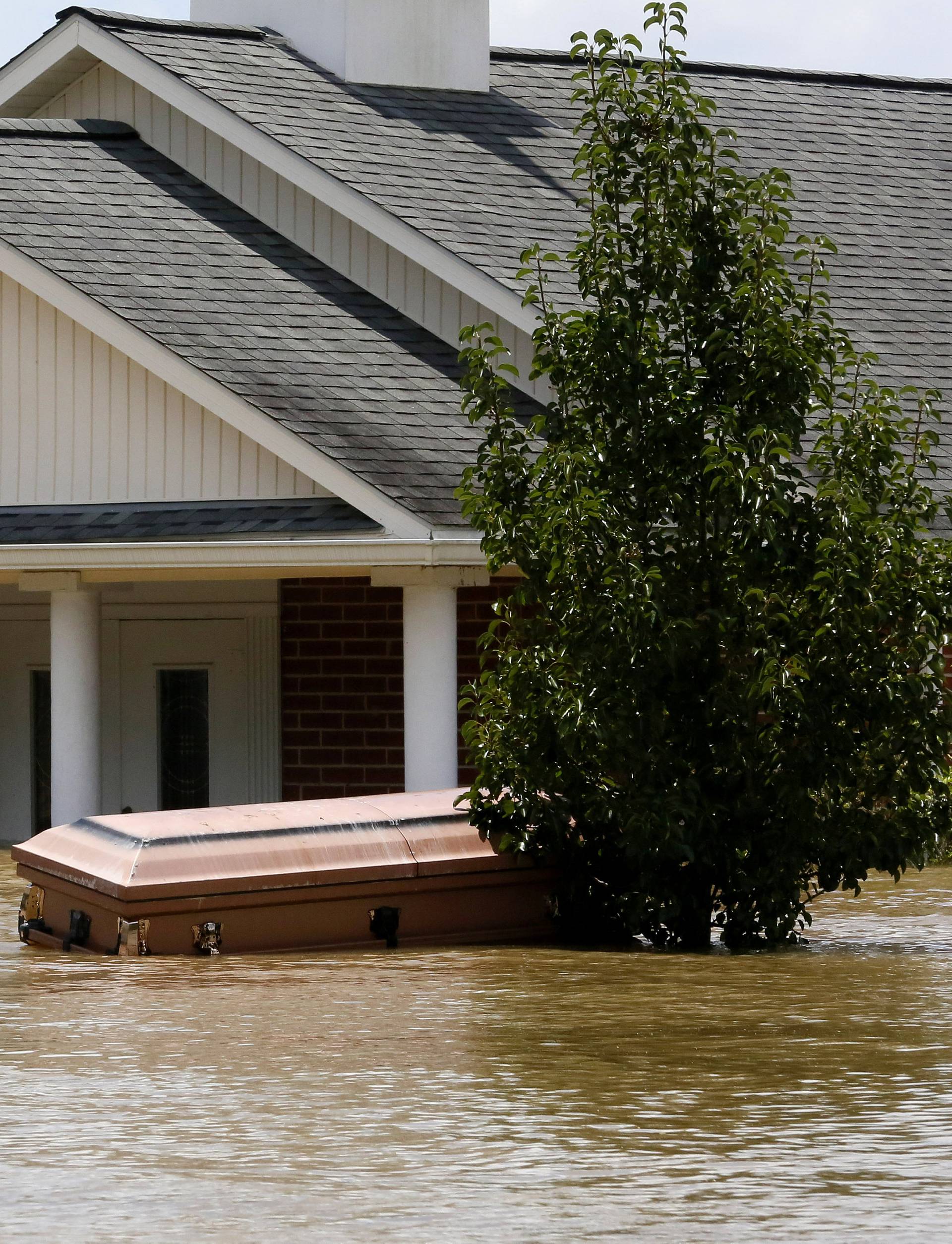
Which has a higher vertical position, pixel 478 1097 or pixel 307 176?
pixel 307 176

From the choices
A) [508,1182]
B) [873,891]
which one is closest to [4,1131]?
[508,1182]

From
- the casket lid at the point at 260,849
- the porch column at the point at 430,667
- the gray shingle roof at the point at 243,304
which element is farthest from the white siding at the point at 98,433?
the casket lid at the point at 260,849

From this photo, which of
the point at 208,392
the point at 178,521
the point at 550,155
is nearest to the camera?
the point at 208,392

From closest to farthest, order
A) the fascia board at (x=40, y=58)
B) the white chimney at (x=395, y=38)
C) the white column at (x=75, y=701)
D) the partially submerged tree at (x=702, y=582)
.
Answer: the partially submerged tree at (x=702, y=582), the white column at (x=75, y=701), the fascia board at (x=40, y=58), the white chimney at (x=395, y=38)

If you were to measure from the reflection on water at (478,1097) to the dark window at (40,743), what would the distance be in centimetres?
850

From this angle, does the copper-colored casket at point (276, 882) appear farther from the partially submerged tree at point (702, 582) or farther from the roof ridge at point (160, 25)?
the roof ridge at point (160, 25)

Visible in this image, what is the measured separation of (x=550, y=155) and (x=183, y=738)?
640 centimetres

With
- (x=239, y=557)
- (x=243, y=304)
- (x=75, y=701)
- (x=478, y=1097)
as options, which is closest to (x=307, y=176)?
(x=243, y=304)

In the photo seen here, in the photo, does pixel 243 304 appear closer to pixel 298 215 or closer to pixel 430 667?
pixel 298 215

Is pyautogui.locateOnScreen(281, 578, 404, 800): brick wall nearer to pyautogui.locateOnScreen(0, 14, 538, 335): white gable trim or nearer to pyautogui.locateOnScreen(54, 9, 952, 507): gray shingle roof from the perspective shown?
pyautogui.locateOnScreen(0, 14, 538, 335): white gable trim

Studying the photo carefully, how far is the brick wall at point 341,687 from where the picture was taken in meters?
19.4

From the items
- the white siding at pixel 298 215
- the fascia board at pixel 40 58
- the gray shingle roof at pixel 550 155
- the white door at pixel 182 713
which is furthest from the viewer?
the fascia board at pixel 40 58

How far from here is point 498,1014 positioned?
10070 mm

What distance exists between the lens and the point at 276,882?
12.3 metres
